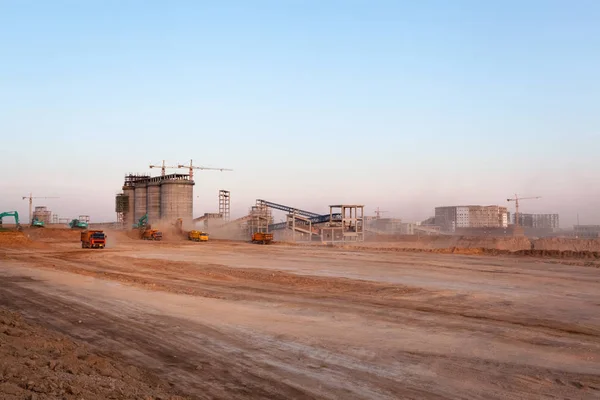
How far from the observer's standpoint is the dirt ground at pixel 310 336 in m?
8.88

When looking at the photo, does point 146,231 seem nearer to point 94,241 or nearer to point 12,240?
point 12,240

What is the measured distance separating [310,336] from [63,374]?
6.72 metres

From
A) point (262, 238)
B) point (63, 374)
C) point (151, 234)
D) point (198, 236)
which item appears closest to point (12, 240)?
point (151, 234)

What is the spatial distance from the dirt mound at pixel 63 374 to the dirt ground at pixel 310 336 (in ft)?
0.17

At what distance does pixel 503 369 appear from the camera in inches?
402

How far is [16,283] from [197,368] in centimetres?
1887

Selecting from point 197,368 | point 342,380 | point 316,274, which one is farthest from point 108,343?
point 316,274

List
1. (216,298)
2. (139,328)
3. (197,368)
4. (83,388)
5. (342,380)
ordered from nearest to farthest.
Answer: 1. (83,388)
2. (342,380)
3. (197,368)
4. (139,328)
5. (216,298)

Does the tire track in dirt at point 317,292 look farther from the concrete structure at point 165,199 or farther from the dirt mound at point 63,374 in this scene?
the concrete structure at point 165,199

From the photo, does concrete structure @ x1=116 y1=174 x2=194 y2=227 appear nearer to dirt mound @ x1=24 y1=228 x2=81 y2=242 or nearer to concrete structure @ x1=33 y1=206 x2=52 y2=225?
dirt mound @ x1=24 y1=228 x2=81 y2=242

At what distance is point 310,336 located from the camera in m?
13.2

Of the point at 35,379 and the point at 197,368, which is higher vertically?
the point at 35,379

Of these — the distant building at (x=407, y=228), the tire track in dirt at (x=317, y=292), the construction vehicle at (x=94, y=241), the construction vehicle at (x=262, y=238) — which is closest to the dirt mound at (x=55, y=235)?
the construction vehicle at (x=94, y=241)

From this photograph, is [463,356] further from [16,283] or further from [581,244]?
[581,244]
